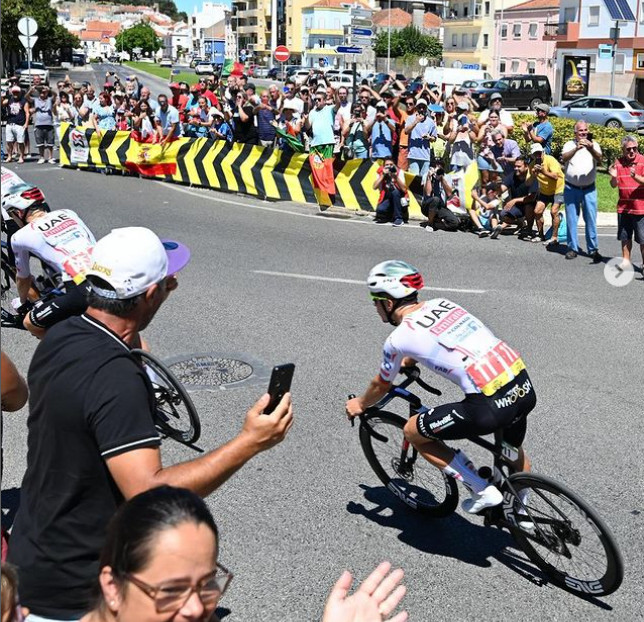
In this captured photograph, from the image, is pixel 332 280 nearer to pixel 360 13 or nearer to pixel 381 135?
pixel 381 135

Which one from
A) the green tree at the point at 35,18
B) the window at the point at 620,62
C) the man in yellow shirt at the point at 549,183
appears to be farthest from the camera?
the green tree at the point at 35,18

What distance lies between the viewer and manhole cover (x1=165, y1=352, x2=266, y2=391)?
7.87 metres

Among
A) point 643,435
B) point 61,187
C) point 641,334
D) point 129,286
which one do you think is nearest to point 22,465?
point 129,286

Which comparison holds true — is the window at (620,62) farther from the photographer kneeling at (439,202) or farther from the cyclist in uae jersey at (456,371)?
the cyclist in uae jersey at (456,371)

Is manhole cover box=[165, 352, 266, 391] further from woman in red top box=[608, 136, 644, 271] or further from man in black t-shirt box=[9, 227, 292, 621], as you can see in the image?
woman in red top box=[608, 136, 644, 271]

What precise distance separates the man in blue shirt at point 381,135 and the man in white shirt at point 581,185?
5059 millimetres

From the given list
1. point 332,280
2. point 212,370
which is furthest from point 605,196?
point 212,370

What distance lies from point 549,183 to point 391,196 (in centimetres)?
286

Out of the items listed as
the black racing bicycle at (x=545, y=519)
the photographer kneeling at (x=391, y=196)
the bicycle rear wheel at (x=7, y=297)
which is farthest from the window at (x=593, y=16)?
the black racing bicycle at (x=545, y=519)

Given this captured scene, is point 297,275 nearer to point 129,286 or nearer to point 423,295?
point 423,295

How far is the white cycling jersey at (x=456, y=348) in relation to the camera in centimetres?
483

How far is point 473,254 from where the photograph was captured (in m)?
13.2

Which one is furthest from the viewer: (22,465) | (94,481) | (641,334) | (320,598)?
(641,334)

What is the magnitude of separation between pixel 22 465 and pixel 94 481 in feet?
12.4
